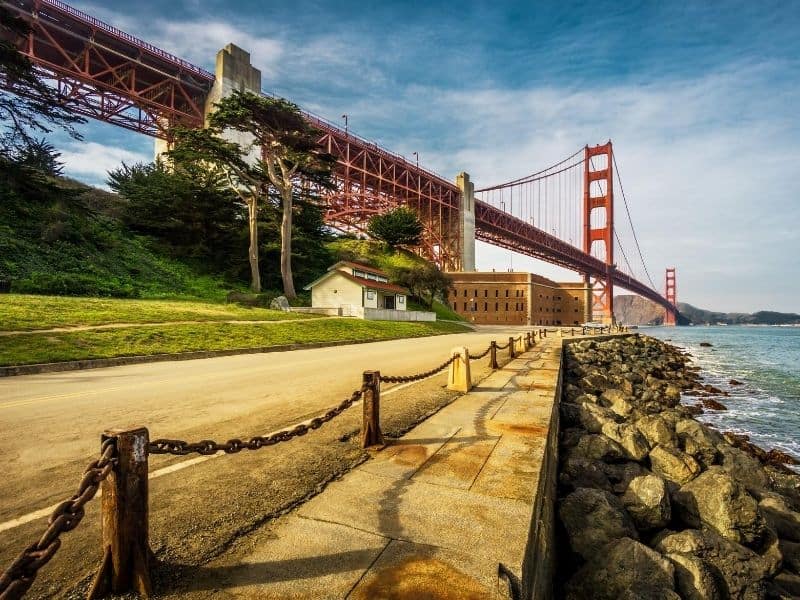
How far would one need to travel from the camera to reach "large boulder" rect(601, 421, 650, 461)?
6348 mm

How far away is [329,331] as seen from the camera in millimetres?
21438

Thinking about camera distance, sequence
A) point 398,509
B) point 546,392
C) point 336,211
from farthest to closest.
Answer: point 336,211, point 546,392, point 398,509

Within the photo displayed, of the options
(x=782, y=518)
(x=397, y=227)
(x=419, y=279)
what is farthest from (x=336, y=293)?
(x=782, y=518)

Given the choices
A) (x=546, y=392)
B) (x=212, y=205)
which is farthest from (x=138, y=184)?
(x=546, y=392)

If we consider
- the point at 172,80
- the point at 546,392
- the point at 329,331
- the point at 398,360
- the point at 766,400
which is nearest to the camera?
the point at 546,392

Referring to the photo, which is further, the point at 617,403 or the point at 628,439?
the point at 617,403

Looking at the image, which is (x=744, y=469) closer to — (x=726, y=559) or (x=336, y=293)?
(x=726, y=559)

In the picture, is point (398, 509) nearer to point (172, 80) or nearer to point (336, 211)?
point (172, 80)

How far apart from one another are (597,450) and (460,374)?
267 centimetres

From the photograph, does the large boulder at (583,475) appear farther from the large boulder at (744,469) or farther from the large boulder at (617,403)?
the large boulder at (617,403)

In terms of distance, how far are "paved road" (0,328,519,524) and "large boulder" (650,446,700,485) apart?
516 centimetres

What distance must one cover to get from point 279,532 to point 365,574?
788mm

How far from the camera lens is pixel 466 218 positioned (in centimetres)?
6688

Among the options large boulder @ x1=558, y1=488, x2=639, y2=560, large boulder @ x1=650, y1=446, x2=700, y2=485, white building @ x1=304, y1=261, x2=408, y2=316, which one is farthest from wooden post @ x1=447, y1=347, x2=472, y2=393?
white building @ x1=304, y1=261, x2=408, y2=316
